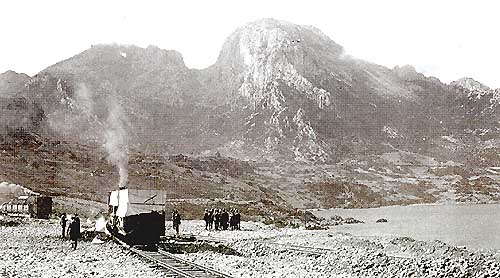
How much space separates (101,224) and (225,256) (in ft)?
74.6

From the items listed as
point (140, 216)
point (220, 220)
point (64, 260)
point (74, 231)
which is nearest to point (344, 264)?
point (140, 216)

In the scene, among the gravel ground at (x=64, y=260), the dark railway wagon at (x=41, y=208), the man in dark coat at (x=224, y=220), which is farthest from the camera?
the dark railway wagon at (x=41, y=208)

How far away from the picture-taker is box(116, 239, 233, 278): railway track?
77.9ft

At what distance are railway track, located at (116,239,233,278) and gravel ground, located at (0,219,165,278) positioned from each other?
59cm

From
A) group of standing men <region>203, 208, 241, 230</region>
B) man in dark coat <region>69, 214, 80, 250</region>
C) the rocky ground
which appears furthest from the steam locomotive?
group of standing men <region>203, 208, 241, 230</region>

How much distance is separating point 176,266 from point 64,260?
23.5ft

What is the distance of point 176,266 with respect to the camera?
2673 centimetres

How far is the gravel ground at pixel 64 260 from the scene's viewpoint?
82.5 feet

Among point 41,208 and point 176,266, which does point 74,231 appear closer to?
point 176,266

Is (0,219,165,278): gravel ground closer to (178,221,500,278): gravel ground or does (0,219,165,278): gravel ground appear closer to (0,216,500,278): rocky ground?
(0,216,500,278): rocky ground

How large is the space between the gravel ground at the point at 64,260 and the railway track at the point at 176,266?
0.59 m

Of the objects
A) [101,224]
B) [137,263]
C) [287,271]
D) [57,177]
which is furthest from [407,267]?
[57,177]

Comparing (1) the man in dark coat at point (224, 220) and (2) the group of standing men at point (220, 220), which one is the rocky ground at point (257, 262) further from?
(1) the man in dark coat at point (224, 220)

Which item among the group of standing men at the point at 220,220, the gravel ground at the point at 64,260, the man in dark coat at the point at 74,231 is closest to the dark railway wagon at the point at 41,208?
the group of standing men at the point at 220,220
